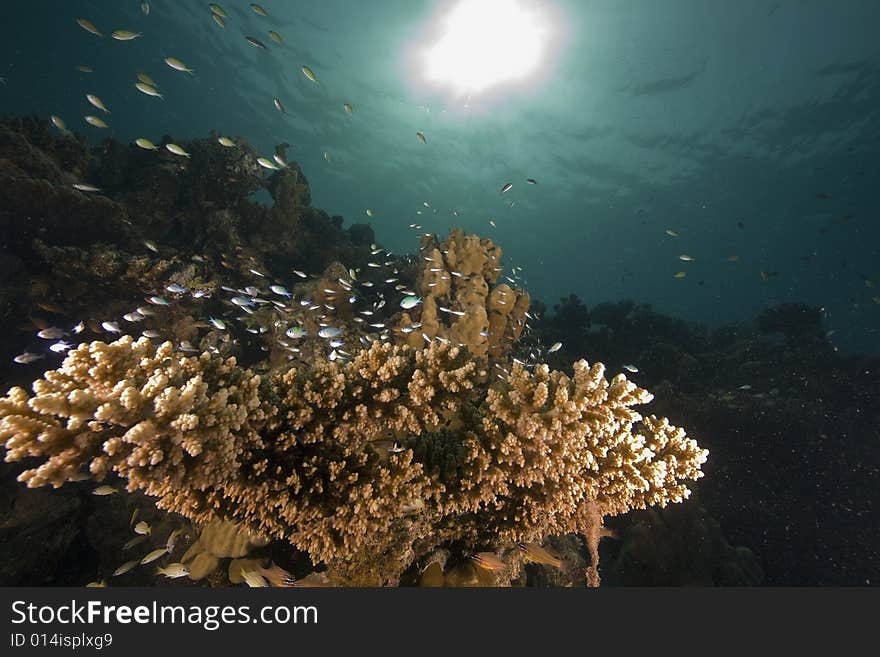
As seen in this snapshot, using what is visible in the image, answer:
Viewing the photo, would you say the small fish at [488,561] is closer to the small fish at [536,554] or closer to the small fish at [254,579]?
the small fish at [536,554]

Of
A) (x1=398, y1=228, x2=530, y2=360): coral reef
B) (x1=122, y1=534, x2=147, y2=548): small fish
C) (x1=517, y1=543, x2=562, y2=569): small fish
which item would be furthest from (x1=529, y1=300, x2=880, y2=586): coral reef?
(x1=122, y1=534, x2=147, y2=548): small fish

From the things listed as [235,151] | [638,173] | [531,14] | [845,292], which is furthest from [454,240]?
[845,292]

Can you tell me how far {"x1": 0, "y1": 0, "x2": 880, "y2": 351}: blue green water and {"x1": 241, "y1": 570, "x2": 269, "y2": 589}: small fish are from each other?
18864 mm

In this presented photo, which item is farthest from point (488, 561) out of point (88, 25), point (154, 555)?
point (88, 25)

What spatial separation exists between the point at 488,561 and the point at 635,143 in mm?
42134

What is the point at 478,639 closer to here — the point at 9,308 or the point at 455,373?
the point at 455,373

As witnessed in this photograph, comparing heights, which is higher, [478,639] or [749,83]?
[749,83]

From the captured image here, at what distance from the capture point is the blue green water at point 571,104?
22.8 meters

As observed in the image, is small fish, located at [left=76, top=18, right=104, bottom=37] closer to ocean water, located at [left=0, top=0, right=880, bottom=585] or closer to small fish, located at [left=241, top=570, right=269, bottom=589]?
ocean water, located at [left=0, top=0, right=880, bottom=585]

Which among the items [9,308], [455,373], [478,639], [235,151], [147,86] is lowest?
[478,639]

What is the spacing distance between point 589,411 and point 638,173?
47773 millimetres

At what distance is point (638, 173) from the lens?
136ft

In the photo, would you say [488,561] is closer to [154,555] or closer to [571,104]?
[154,555]

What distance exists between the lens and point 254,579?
326 centimetres
